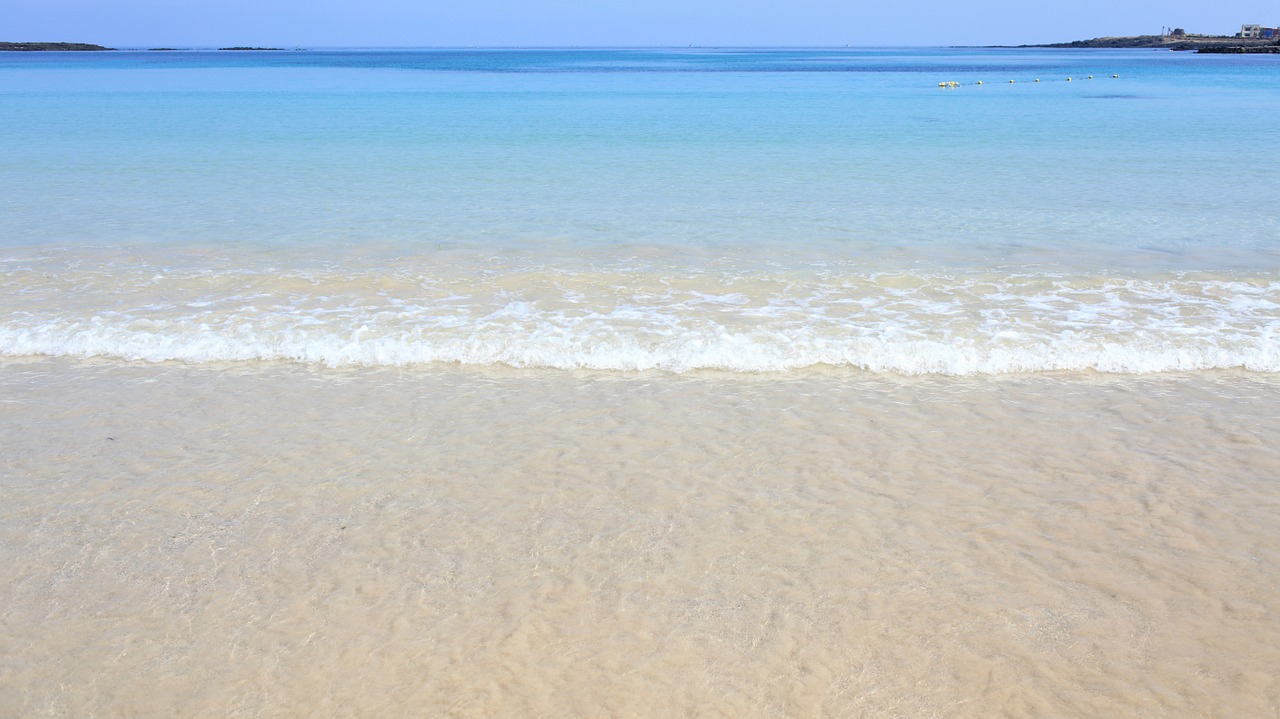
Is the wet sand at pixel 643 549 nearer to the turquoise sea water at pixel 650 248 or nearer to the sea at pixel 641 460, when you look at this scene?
the sea at pixel 641 460

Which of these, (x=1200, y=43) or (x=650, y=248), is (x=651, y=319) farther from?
(x=1200, y=43)

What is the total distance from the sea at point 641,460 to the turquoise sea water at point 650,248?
0.07m

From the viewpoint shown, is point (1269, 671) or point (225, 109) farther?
point (225, 109)

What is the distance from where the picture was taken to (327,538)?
409cm

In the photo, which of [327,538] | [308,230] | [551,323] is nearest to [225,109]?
[308,230]

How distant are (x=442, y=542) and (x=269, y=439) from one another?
1689 millimetres

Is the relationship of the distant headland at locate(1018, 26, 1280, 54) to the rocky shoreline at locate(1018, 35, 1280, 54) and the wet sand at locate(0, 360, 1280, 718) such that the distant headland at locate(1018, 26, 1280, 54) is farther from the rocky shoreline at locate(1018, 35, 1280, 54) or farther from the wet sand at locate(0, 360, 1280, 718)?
the wet sand at locate(0, 360, 1280, 718)

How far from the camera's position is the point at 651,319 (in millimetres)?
7262

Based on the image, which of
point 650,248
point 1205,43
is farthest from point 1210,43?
point 650,248

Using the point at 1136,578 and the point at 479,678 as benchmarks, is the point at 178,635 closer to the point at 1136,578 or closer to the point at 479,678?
the point at 479,678

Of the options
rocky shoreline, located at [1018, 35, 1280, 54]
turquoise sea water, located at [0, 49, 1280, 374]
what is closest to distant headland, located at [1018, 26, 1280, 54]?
rocky shoreline, located at [1018, 35, 1280, 54]

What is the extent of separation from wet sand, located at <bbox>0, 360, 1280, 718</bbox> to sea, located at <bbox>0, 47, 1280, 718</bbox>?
2 cm

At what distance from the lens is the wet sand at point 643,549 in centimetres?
317

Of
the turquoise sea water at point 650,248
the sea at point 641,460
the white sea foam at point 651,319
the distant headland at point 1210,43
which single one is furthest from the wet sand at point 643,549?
the distant headland at point 1210,43
